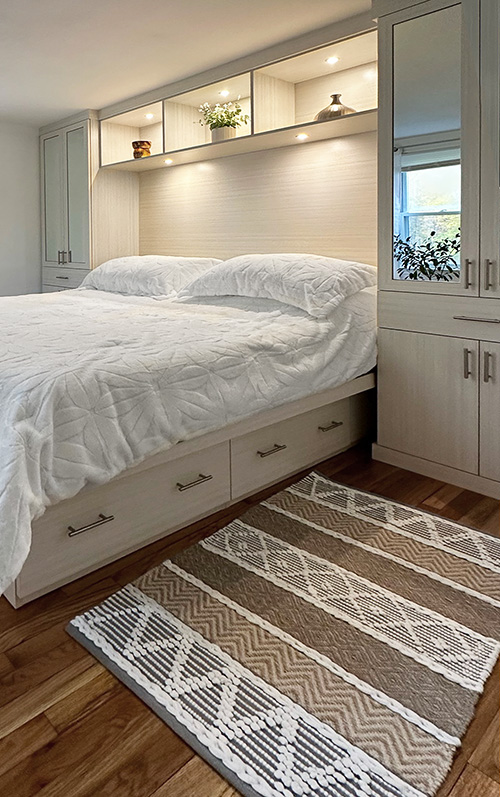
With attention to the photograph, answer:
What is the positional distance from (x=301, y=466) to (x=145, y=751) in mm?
1635

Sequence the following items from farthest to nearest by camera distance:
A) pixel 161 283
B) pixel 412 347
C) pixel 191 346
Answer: pixel 161 283
pixel 412 347
pixel 191 346

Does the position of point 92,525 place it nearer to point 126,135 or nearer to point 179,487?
point 179,487

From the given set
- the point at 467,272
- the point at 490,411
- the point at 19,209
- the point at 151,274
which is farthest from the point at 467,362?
the point at 19,209

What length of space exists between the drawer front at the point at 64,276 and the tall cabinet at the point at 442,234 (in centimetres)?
305

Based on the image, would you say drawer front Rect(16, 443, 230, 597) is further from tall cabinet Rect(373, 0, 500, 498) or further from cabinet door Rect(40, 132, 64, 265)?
cabinet door Rect(40, 132, 64, 265)

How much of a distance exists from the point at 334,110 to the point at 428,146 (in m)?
0.86

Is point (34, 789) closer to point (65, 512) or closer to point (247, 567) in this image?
point (65, 512)

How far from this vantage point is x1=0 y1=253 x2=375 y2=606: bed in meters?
1.71

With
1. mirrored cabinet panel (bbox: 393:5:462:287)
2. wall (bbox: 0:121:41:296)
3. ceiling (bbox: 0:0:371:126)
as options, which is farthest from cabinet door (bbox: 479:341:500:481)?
wall (bbox: 0:121:41:296)

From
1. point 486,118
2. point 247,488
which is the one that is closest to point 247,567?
point 247,488

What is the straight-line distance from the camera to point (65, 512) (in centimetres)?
185

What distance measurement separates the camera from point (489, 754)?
1.27m

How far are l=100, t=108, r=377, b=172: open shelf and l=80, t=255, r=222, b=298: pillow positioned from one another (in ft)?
2.34

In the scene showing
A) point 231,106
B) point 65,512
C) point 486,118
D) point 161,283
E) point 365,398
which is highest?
point 231,106
